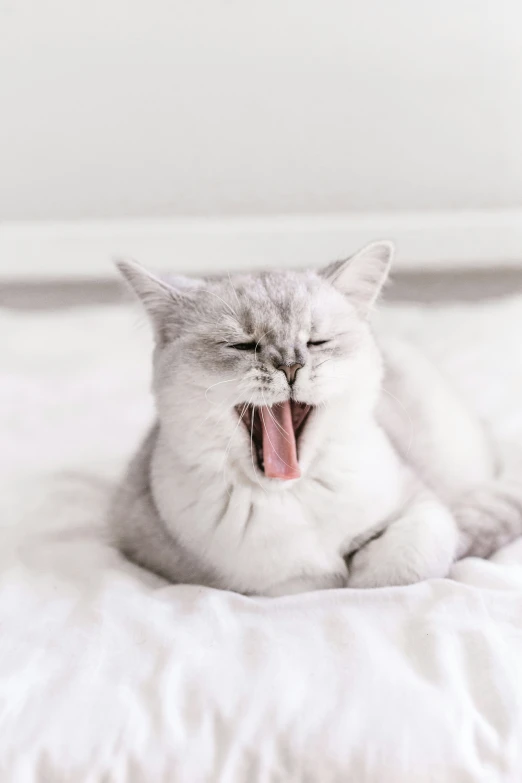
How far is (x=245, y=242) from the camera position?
6.62 ft

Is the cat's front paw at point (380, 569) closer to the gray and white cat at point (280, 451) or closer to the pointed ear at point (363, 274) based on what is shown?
the gray and white cat at point (280, 451)

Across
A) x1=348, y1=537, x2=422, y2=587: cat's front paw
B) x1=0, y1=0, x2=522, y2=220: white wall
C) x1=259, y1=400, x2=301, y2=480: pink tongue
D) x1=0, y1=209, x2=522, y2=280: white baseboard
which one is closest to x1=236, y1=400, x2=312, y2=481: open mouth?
x1=259, y1=400, x2=301, y2=480: pink tongue

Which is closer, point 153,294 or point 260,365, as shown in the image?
point 260,365

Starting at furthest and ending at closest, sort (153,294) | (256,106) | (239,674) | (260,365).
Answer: (256,106)
(153,294)
(260,365)
(239,674)

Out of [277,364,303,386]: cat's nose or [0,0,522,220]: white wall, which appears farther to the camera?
[0,0,522,220]: white wall

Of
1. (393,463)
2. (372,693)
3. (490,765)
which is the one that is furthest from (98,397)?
(490,765)

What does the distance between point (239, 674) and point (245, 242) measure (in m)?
1.47

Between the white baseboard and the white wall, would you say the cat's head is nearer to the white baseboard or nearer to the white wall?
the white baseboard

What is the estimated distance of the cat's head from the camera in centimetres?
89

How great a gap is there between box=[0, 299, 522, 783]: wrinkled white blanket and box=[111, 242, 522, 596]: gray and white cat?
0.05m

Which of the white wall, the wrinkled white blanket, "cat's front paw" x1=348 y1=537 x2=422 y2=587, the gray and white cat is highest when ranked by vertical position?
the white wall

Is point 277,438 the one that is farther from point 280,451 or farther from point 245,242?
point 245,242

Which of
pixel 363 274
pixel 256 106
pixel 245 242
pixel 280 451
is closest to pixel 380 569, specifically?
pixel 280 451

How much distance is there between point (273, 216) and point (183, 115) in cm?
40
